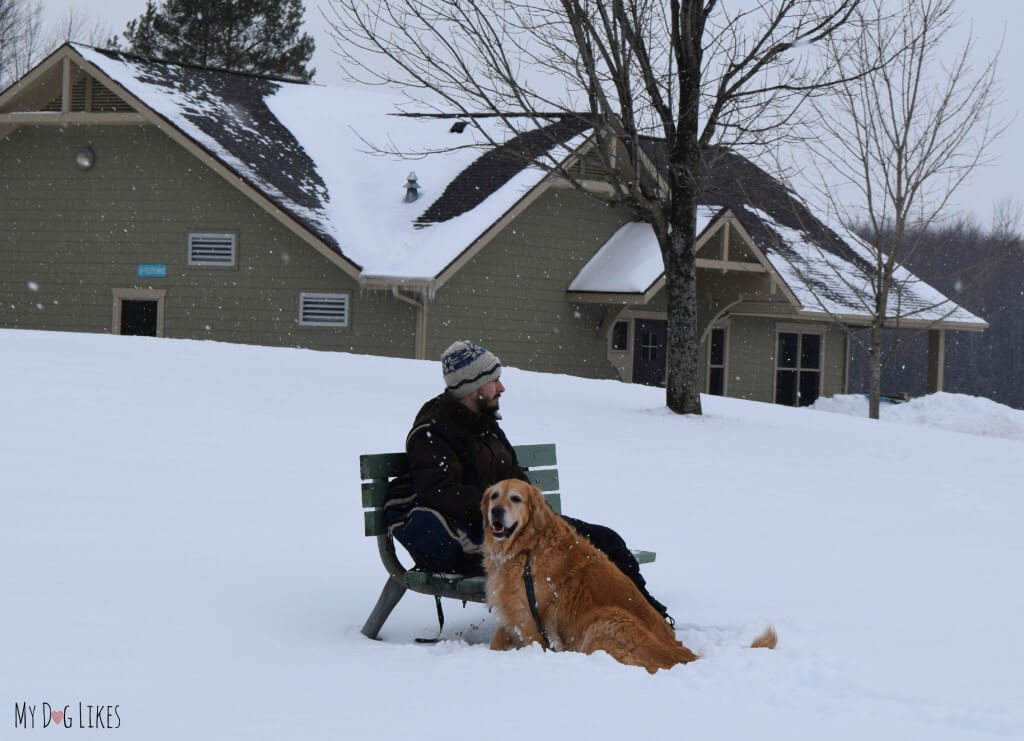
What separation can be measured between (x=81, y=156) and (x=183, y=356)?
10.2 meters

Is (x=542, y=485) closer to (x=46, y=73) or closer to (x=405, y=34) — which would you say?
(x=405, y=34)

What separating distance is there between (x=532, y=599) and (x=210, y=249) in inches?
720

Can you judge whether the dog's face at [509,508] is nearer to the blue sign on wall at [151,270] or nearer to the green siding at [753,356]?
the blue sign on wall at [151,270]

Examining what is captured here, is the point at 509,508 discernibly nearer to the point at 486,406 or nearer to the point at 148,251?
the point at 486,406

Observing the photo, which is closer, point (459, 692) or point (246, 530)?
point (459, 692)

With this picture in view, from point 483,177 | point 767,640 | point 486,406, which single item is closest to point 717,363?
point 483,177

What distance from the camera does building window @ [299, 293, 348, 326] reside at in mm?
22500

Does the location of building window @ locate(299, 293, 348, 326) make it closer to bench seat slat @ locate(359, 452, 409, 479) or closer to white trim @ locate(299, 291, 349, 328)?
white trim @ locate(299, 291, 349, 328)

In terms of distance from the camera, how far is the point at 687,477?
36.8ft

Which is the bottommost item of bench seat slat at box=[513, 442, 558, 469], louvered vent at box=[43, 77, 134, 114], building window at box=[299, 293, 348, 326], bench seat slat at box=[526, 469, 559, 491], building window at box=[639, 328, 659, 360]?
bench seat slat at box=[526, 469, 559, 491]

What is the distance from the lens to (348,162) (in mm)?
25750

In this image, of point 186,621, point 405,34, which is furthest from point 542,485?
point 405,34

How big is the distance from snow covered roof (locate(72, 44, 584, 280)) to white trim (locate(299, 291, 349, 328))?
93 cm

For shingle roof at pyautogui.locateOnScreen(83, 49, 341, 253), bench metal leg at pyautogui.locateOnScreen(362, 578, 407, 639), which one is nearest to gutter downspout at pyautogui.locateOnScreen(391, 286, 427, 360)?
shingle roof at pyautogui.locateOnScreen(83, 49, 341, 253)
